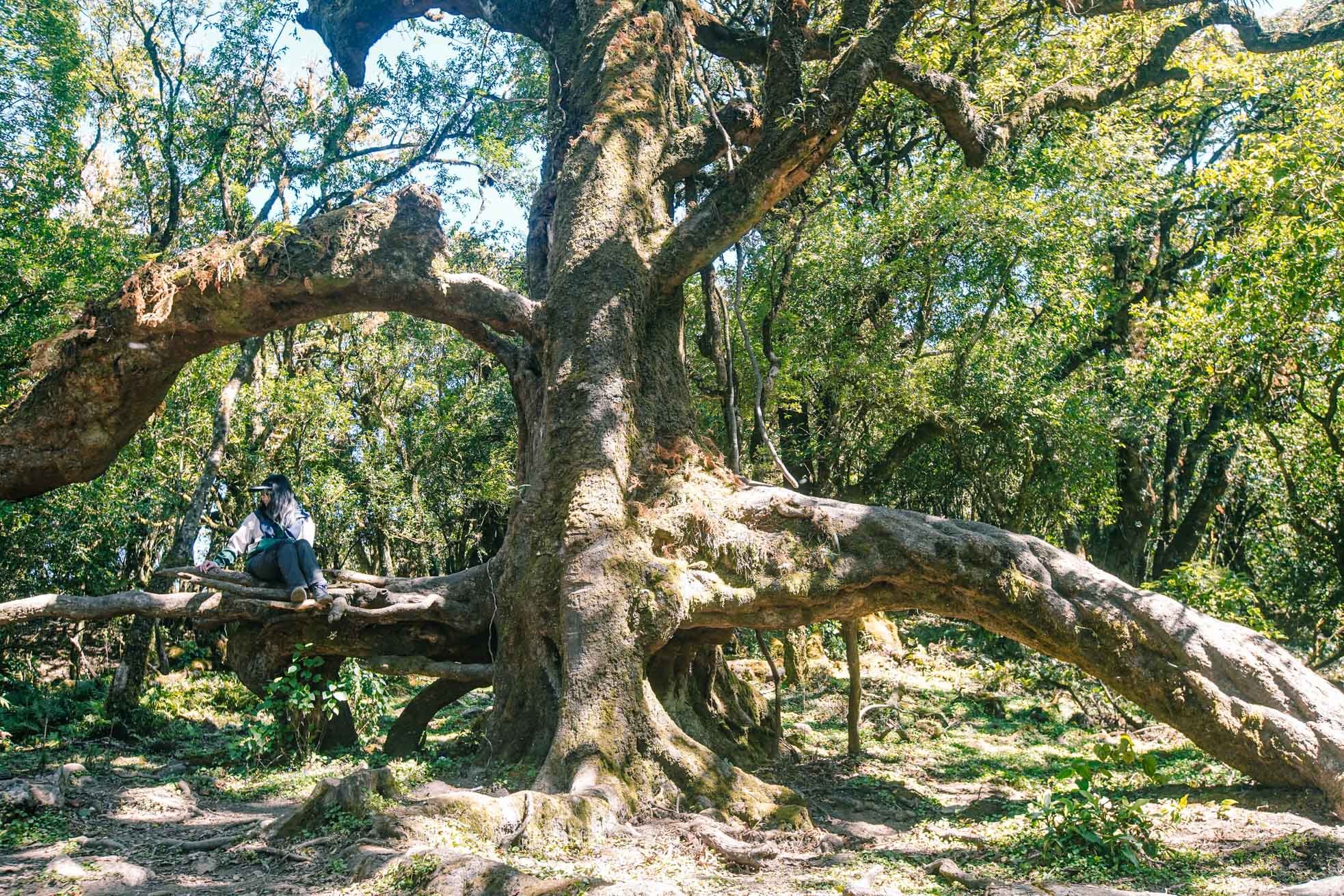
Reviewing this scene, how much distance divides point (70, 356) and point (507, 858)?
21.1 feet

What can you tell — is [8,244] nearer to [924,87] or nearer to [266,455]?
[266,455]

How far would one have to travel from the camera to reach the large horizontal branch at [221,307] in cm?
833

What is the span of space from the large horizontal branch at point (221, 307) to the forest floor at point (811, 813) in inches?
116

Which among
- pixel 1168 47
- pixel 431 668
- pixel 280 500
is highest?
pixel 1168 47

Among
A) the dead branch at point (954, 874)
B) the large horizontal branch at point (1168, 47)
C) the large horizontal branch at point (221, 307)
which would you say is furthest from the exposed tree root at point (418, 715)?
the large horizontal branch at point (1168, 47)

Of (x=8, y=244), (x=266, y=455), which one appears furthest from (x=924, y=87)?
(x=266, y=455)

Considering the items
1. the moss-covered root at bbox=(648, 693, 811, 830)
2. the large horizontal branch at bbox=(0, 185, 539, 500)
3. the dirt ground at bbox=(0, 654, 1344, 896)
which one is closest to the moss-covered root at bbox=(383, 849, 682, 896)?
the dirt ground at bbox=(0, 654, 1344, 896)

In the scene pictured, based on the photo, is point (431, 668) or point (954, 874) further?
point (431, 668)

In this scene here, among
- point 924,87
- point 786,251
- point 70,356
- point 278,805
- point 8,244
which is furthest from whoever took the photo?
point 786,251

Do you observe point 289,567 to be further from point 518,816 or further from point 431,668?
point 518,816

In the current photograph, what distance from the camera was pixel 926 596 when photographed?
7.82m

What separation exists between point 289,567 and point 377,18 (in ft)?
21.7

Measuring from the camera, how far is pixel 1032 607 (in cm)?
749

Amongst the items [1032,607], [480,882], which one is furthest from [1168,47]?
[480,882]
